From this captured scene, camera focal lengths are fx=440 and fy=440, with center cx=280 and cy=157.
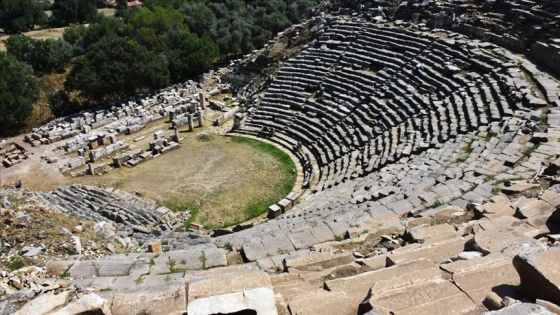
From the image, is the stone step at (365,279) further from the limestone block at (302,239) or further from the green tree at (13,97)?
the green tree at (13,97)

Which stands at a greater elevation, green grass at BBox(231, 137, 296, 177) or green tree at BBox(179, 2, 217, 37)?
green tree at BBox(179, 2, 217, 37)

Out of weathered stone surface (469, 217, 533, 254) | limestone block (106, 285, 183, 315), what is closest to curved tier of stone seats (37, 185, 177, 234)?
limestone block (106, 285, 183, 315)

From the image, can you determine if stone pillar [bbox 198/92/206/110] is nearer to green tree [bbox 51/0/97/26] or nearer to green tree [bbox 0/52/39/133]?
green tree [bbox 0/52/39/133]

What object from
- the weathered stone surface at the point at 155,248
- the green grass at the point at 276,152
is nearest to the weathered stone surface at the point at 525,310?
the weathered stone surface at the point at 155,248

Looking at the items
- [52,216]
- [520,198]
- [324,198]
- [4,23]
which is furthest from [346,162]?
[4,23]

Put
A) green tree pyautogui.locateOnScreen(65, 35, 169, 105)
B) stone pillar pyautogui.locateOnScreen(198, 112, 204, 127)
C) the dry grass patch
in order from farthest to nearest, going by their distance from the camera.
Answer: green tree pyautogui.locateOnScreen(65, 35, 169, 105), stone pillar pyautogui.locateOnScreen(198, 112, 204, 127), the dry grass patch

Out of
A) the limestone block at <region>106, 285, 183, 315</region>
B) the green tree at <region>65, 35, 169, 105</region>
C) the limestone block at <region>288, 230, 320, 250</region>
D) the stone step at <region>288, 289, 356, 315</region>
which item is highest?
the stone step at <region>288, 289, 356, 315</region>

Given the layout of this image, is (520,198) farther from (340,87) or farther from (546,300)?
(340,87)
